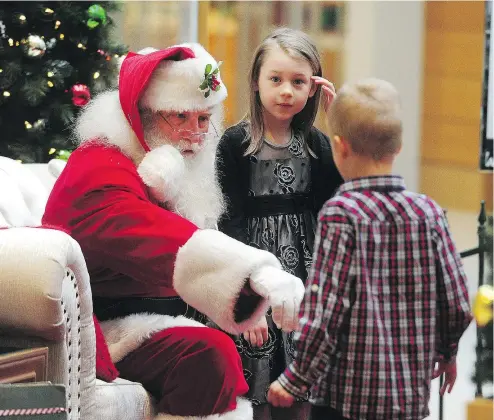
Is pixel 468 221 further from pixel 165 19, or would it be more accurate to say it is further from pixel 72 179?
pixel 72 179

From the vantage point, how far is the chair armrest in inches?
79.9

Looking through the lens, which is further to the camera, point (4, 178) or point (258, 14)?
point (258, 14)

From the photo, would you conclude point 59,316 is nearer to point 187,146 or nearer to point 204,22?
point 187,146

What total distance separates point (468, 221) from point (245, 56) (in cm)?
175

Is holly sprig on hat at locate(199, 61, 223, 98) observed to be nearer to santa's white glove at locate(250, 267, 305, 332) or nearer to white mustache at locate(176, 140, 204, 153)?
white mustache at locate(176, 140, 204, 153)

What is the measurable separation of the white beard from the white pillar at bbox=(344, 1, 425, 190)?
2.75m

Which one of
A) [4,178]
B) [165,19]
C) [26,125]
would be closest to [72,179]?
[4,178]

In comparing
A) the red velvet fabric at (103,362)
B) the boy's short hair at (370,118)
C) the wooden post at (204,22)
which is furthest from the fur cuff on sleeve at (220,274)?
the wooden post at (204,22)

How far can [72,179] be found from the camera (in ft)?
8.21

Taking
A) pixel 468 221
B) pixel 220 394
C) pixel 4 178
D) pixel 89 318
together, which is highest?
pixel 4 178

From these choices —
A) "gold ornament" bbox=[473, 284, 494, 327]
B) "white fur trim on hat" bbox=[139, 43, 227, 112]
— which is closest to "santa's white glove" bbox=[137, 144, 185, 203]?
"white fur trim on hat" bbox=[139, 43, 227, 112]

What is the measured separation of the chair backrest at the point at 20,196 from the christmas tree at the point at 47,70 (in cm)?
161

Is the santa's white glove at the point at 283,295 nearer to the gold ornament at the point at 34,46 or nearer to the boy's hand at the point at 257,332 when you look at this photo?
the boy's hand at the point at 257,332

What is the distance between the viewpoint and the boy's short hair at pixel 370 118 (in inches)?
69.4
